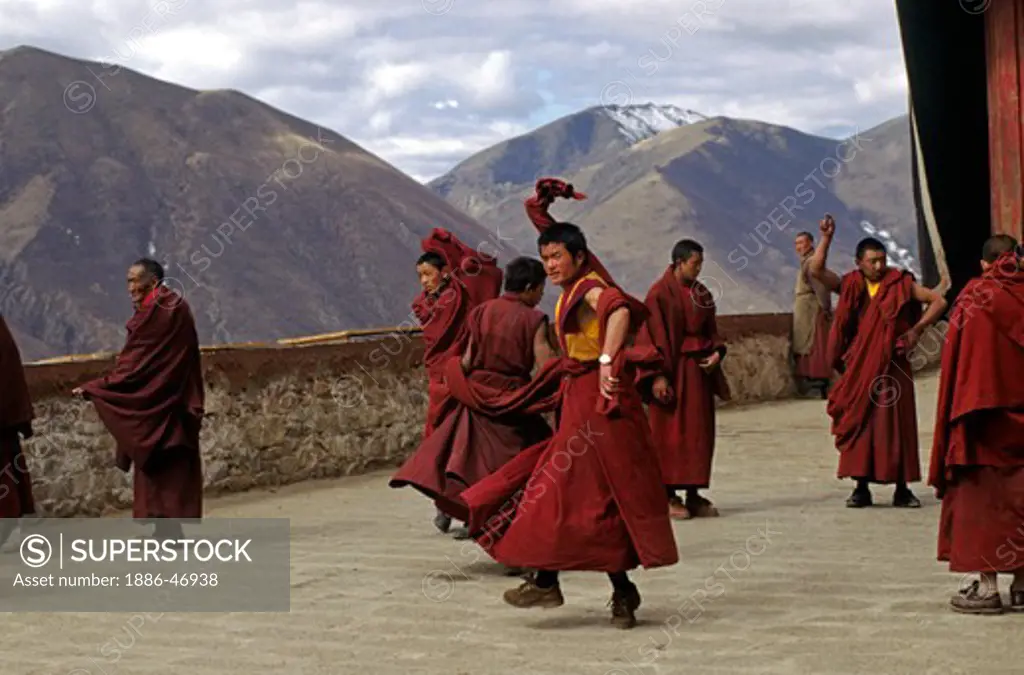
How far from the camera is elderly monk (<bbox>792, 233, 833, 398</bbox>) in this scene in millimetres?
17125

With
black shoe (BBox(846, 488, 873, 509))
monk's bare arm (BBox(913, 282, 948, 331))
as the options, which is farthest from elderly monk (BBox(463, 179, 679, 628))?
black shoe (BBox(846, 488, 873, 509))

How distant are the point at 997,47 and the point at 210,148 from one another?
4185cm

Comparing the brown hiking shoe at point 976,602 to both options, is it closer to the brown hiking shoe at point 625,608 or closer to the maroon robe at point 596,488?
the maroon robe at point 596,488

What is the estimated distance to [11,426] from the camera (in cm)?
784

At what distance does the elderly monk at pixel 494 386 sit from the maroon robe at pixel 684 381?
6.54 feet

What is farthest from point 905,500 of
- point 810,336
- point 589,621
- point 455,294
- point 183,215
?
point 183,215

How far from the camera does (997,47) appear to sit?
25.0ft

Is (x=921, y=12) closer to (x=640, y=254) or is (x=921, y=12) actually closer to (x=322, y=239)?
(x=322, y=239)

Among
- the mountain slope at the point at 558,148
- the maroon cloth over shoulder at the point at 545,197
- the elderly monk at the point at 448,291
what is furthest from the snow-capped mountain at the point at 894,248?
the maroon cloth over shoulder at the point at 545,197

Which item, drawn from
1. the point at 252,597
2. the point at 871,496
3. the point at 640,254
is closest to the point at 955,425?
the point at 252,597

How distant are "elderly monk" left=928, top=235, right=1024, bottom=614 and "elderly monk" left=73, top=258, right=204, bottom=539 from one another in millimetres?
4220

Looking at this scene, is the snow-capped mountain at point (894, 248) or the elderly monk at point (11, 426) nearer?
the elderly monk at point (11, 426)

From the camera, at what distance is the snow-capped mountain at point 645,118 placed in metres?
86.5

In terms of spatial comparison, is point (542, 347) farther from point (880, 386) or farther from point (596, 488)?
point (880, 386)
